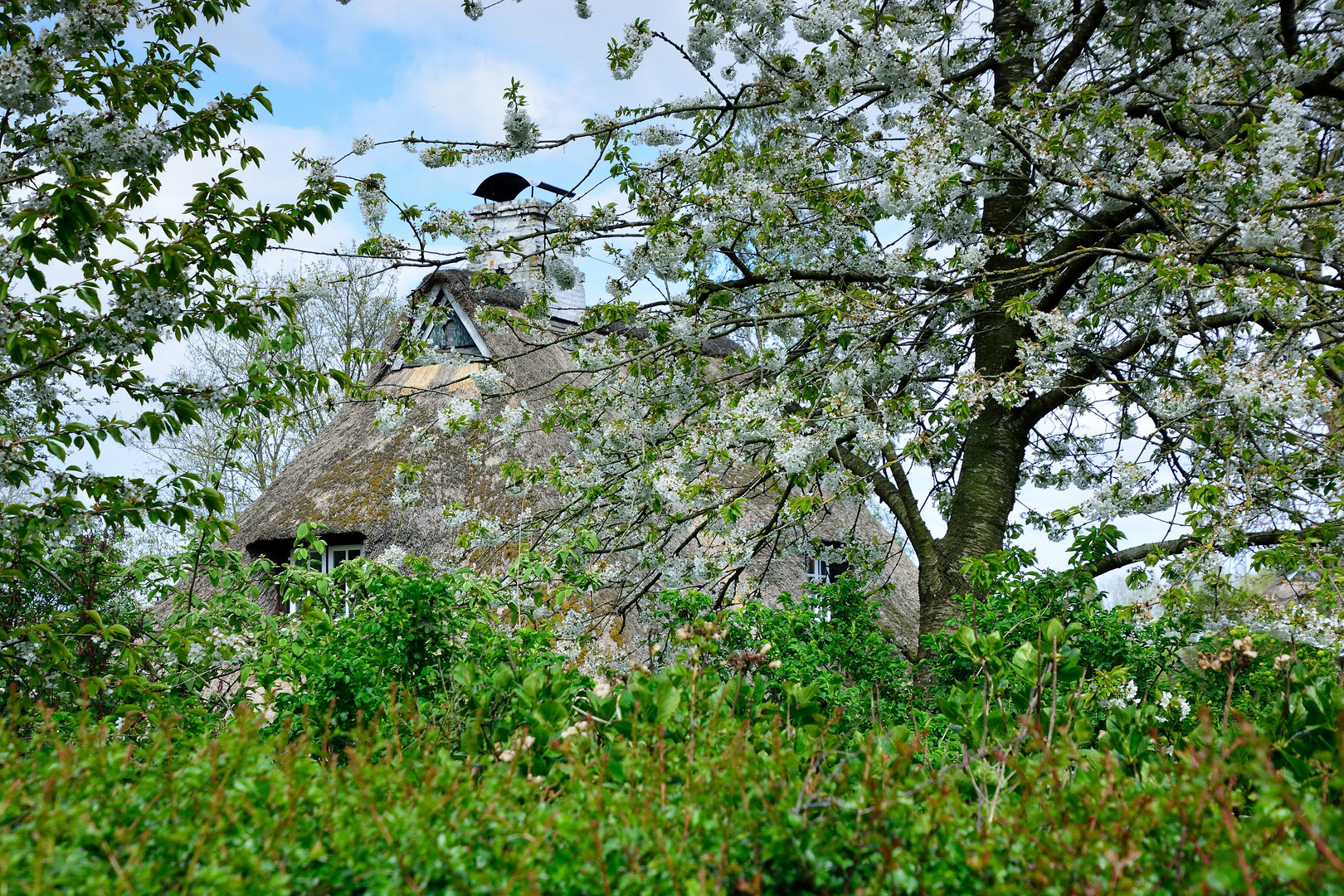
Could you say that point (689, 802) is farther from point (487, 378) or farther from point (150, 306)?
point (487, 378)

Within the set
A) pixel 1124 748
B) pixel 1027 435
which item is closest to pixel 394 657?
pixel 1124 748

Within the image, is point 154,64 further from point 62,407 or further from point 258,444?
point 258,444

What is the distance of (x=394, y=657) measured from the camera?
3.62m

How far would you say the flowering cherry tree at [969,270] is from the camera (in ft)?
13.4

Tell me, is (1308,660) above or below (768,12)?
below

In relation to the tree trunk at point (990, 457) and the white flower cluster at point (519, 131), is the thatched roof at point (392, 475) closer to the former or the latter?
the white flower cluster at point (519, 131)

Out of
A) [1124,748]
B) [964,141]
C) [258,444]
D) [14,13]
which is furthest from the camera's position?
[258,444]

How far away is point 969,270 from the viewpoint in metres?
5.16

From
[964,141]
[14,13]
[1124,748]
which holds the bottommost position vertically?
[1124,748]

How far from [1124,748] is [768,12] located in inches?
187

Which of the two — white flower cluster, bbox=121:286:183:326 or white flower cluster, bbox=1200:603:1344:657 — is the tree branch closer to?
white flower cluster, bbox=1200:603:1344:657

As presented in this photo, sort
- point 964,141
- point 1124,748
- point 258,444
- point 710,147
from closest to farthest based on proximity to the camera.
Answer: point 1124,748 < point 964,141 < point 710,147 < point 258,444

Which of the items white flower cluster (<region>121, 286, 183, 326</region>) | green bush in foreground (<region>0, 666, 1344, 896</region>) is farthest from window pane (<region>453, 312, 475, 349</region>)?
green bush in foreground (<region>0, 666, 1344, 896</region>)

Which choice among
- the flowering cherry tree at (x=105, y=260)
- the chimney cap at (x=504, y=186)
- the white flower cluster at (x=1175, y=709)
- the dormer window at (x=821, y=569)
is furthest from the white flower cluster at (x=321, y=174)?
the chimney cap at (x=504, y=186)
